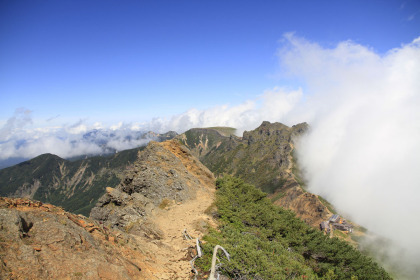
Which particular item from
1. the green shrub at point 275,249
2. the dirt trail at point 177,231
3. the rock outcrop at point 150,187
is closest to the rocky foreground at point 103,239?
the dirt trail at point 177,231

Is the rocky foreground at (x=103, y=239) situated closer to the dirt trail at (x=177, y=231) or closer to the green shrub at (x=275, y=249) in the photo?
the dirt trail at (x=177, y=231)

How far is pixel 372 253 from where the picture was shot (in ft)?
284

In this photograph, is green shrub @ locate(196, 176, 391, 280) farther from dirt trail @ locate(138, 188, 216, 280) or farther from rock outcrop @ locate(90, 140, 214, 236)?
rock outcrop @ locate(90, 140, 214, 236)

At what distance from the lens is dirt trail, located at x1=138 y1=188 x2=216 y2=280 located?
15.5 metres

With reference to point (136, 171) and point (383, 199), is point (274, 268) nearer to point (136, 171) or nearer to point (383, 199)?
point (136, 171)

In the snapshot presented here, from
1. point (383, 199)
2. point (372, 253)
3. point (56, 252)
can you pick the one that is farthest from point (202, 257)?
point (383, 199)

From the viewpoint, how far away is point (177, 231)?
2378 centimetres

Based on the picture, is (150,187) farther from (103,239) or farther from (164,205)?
(103,239)

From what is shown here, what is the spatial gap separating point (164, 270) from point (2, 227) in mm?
10052

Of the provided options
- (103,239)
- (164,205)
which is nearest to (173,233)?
(164,205)

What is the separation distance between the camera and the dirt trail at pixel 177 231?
50.9 feet

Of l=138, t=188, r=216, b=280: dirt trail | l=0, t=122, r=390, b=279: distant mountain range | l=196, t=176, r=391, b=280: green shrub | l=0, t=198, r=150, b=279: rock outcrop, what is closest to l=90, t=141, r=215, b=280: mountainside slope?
l=138, t=188, r=216, b=280: dirt trail

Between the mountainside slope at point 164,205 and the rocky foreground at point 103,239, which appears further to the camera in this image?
the mountainside slope at point 164,205

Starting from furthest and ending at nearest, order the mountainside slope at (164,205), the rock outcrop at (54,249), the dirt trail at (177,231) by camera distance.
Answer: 1. the mountainside slope at (164,205)
2. the dirt trail at (177,231)
3. the rock outcrop at (54,249)
